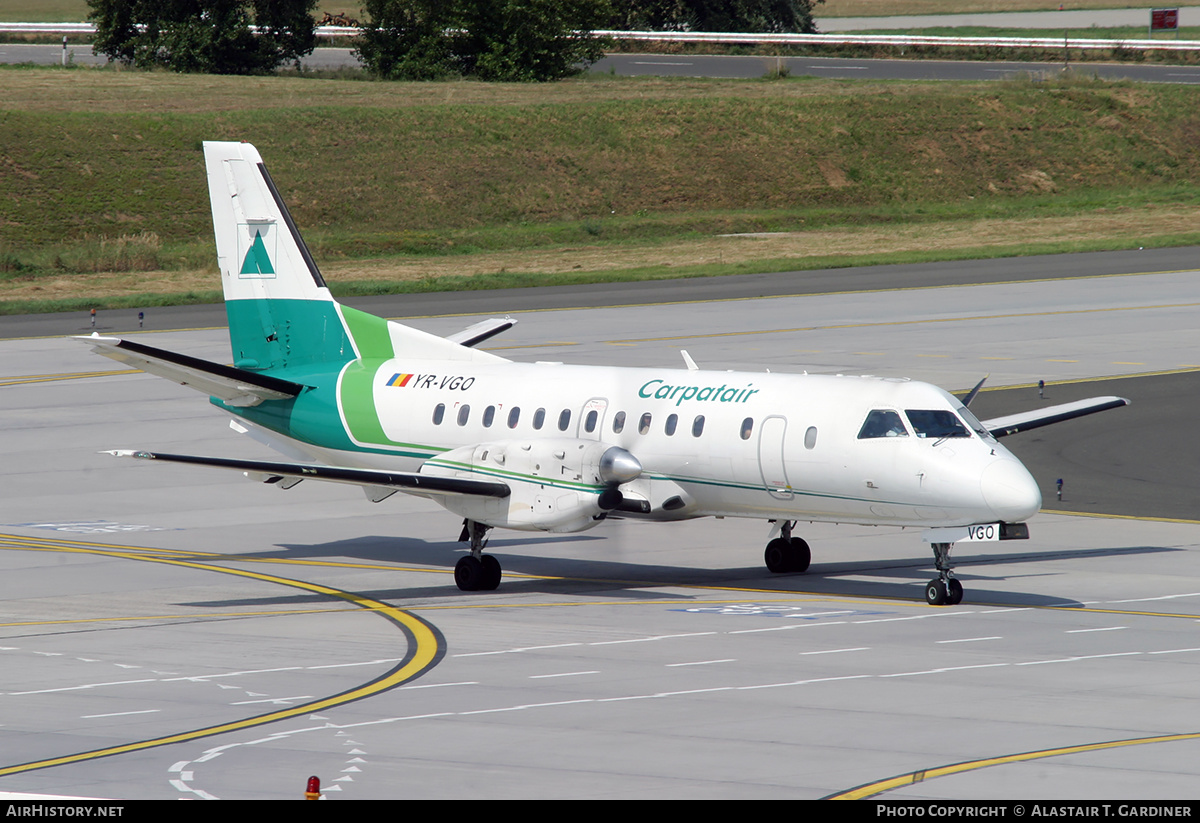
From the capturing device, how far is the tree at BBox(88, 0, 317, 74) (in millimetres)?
100938

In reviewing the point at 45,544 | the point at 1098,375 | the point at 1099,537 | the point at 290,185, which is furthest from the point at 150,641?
the point at 290,185

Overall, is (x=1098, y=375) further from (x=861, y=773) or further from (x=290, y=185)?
(x=290, y=185)

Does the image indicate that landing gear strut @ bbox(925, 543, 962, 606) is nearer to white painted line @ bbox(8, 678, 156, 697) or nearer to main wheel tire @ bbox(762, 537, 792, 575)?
main wheel tire @ bbox(762, 537, 792, 575)

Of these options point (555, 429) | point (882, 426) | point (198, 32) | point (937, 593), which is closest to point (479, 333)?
point (555, 429)

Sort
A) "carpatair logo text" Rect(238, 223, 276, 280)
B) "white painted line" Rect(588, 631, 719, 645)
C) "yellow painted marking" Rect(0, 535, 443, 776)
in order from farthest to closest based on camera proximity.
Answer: "carpatair logo text" Rect(238, 223, 276, 280) < "white painted line" Rect(588, 631, 719, 645) < "yellow painted marking" Rect(0, 535, 443, 776)

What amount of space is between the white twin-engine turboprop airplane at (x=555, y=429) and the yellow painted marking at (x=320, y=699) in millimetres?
1745

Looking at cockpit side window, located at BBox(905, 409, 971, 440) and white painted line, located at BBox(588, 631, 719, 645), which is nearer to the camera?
white painted line, located at BBox(588, 631, 719, 645)

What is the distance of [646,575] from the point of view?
26.6 meters

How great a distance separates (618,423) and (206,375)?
7409mm

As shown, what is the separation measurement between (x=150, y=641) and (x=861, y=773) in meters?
10.6

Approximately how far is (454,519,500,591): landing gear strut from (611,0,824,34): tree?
104 m

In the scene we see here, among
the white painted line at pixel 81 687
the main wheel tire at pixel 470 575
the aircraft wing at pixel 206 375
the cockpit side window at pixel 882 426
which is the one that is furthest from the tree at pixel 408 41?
the white painted line at pixel 81 687

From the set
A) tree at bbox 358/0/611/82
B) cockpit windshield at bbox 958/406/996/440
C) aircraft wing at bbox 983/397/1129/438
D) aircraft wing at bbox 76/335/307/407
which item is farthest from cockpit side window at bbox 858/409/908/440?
tree at bbox 358/0/611/82

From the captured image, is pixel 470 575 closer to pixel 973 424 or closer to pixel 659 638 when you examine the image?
pixel 659 638
